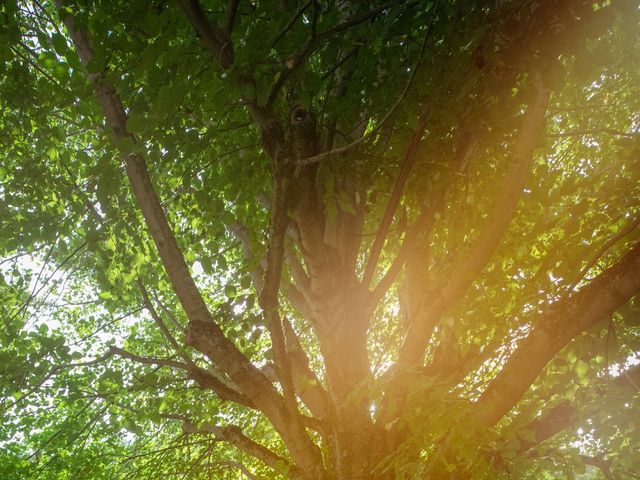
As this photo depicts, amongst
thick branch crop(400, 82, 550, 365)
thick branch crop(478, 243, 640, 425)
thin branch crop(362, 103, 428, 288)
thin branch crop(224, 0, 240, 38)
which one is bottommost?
thick branch crop(478, 243, 640, 425)

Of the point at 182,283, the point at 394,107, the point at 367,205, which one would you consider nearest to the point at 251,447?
the point at 182,283

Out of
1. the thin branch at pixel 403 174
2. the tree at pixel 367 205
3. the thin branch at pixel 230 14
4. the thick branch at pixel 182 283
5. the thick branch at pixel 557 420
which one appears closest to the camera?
the thin branch at pixel 230 14

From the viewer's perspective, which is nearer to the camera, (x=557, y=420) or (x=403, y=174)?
(x=403, y=174)

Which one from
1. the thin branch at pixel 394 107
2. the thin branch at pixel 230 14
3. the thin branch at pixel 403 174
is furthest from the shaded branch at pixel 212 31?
the thin branch at pixel 403 174

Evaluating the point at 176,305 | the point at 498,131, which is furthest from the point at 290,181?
the point at 176,305

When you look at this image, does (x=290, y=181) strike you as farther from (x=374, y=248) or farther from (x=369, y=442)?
(x=369, y=442)

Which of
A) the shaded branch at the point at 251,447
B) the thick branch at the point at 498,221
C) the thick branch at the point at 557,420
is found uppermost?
the thick branch at the point at 498,221

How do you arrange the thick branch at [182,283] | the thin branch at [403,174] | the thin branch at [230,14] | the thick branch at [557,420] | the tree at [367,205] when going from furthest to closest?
the thick branch at [557,420] → the thin branch at [403,174] → the thick branch at [182,283] → the tree at [367,205] → the thin branch at [230,14]

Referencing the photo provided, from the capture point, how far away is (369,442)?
3256mm

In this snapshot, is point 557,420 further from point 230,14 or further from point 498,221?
point 230,14

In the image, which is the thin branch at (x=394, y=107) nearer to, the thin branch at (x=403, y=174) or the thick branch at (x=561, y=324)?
the thin branch at (x=403, y=174)

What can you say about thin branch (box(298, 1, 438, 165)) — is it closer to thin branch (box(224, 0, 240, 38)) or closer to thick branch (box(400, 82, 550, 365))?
thin branch (box(224, 0, 240, 38))

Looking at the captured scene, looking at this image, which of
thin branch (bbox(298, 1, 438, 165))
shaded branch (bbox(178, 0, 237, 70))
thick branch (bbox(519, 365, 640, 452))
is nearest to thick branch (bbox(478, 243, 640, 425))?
thick branch (bbox(519, 365, 640, 452))

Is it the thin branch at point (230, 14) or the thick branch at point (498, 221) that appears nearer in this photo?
the thin branch at point (230, 14)
